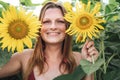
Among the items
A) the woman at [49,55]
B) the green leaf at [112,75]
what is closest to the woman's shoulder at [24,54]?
the woman at [49,55]

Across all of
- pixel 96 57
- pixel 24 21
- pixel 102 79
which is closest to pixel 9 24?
pixel 24 21

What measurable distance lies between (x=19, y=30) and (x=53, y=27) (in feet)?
1.13

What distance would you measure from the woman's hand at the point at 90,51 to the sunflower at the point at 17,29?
0.71ft

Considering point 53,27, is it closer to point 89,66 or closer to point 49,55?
point 49,55

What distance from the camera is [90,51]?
3.81 ft

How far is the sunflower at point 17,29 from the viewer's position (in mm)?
967

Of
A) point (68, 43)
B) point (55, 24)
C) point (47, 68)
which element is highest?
point (55, 24)

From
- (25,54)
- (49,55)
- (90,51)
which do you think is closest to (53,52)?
(49,55)

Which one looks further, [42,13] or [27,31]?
[42,13]

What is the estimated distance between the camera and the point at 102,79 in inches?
48.2

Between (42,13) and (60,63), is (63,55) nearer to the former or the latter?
(60,63)

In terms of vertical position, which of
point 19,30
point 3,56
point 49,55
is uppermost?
point 19,30

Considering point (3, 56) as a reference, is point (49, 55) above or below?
below

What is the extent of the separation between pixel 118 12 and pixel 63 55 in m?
0.45
